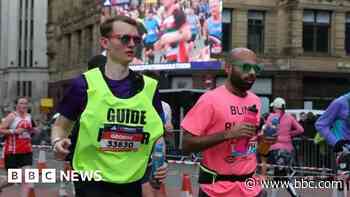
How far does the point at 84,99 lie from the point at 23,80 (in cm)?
7806

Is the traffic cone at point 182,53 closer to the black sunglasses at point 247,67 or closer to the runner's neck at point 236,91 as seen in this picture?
the runner's neck at point 236,91

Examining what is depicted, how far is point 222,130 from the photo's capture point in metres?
5.33

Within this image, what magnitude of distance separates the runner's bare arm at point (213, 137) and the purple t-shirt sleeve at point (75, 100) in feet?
3.69

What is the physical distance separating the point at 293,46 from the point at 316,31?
1.80 metres

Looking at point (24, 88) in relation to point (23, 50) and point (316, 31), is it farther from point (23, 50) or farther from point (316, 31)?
point (316, 31)

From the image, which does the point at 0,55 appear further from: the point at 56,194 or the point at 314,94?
the point at 56,194

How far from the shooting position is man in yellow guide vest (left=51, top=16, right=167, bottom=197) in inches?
173

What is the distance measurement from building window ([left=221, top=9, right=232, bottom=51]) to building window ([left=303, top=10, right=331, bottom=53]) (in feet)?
13.3

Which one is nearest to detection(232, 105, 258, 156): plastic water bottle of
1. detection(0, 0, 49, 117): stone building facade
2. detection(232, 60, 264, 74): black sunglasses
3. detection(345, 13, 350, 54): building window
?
detection(232, 60, 264, 74): black sunglasses

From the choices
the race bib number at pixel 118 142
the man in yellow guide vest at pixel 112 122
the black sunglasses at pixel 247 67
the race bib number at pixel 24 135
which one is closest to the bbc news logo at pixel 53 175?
the man in yellow guide vest at pixel 112 122

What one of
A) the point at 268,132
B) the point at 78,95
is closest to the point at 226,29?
the point at 268,132

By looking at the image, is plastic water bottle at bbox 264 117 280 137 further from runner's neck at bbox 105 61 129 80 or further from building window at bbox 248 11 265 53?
building window at bbox 248 11 265 53

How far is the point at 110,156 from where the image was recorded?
4414mm

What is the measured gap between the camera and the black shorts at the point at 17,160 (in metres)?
11.4
